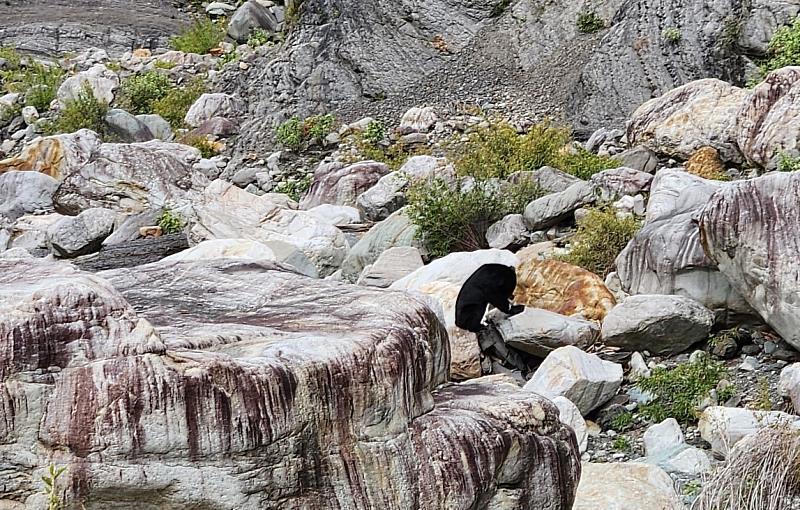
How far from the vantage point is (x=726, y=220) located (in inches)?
280

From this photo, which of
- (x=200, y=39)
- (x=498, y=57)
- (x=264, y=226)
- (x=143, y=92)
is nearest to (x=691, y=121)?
(x=264, y=226)

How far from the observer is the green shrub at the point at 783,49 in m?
13.4

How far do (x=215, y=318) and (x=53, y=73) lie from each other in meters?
19.2

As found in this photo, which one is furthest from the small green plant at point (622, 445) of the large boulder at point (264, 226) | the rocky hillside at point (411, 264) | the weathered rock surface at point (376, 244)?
the large boulder at point (264, 226)

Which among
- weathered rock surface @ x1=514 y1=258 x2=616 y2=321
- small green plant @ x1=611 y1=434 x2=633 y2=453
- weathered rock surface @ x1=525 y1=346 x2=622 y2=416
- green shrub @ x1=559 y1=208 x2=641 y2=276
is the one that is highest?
green shrub @ x1=559 y1=208 x2=641 y2=276

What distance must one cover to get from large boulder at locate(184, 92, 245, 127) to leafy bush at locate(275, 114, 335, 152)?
1.70 metres

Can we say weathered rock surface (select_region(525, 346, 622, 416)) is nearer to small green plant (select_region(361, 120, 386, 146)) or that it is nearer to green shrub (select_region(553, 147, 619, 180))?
green shrub (select_region(553, 147, 619, 180))

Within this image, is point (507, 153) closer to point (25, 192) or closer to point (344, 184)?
point (344, 184)

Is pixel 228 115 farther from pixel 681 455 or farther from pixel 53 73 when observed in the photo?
pixel 681 455

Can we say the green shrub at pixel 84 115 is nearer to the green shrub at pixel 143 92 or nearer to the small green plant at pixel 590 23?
the green shrub at pixel 143 92

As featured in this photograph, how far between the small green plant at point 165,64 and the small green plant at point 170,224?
Result: 9.15m

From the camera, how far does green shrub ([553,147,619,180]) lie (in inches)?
492

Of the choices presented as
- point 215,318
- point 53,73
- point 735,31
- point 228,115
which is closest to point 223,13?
point 53,73

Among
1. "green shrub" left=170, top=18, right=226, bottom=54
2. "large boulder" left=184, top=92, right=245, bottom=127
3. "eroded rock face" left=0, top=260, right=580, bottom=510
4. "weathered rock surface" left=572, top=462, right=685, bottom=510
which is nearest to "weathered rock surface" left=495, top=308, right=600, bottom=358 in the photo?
"weathered rock surface" left=572, top=462, right=685, bottom=510
